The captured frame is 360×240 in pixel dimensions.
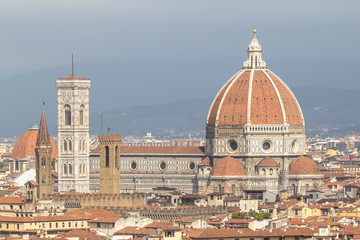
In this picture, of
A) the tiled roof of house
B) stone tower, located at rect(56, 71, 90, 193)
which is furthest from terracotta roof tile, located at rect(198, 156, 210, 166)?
stone tower, located at rect(56, 71, 90, 193)

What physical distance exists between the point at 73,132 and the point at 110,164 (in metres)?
22.9

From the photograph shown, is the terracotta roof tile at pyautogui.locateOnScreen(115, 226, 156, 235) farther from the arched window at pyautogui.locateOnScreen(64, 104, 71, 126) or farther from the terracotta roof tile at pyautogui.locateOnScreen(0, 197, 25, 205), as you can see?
the arched window at pyautogui.locateOnScreen(64, 104, 71, 126)

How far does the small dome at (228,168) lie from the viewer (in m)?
160

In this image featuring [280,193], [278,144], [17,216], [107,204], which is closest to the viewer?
[17,216]

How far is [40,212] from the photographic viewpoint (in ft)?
367

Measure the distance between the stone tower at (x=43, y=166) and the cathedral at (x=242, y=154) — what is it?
25.2 m

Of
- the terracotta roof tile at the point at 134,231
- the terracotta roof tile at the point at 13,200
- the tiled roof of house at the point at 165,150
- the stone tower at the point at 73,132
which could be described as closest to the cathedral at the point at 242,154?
the tiled roof of house at the point at 165,150

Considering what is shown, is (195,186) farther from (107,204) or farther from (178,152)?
(107,204)

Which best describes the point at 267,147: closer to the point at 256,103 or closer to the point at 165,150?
the point at 256,103

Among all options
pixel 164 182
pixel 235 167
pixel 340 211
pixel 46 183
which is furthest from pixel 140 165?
pixel 340 211

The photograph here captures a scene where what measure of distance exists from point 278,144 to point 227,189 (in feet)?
31.0

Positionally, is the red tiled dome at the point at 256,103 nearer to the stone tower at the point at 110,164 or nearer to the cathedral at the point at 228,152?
the cathedral at the point at 228,152

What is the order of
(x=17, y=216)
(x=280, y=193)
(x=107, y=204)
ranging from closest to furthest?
1. (x=17, y=216)
2. (x=107, y=204)
3. (x=280, y=193)

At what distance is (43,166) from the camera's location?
133625mm
